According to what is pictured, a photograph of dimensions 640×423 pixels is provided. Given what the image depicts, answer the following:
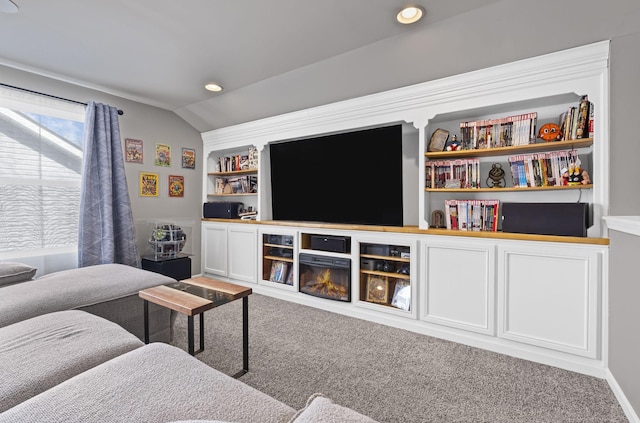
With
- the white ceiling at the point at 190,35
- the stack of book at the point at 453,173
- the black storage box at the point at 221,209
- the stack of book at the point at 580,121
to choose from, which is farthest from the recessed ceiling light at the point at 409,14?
the black storage box at the point at 221,209

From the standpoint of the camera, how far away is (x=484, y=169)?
2719mm

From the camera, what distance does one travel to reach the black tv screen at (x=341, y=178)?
296 cm

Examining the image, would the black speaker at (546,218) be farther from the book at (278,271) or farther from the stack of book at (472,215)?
the book at (278,271)

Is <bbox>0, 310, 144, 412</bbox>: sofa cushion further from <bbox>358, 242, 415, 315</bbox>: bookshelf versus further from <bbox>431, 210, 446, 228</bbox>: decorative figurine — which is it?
<bbox>431, 210, 446, 228</bbox>: decorative figurine

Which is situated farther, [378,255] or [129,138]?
[129,138]

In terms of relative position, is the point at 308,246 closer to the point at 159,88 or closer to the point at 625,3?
the point at 159,88

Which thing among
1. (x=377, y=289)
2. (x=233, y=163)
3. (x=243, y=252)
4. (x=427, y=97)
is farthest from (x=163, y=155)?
(x=427, y=97)

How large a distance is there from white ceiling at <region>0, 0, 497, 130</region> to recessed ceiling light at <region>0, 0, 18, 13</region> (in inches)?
1.9

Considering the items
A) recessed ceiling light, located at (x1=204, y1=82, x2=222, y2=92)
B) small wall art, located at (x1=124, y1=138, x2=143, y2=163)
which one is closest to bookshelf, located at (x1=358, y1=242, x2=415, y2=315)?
recessed ceiling light, located at (x1=204, y1=82, x2=222, y2=92)

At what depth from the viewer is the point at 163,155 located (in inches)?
161

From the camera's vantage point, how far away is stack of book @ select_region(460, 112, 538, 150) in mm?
2371

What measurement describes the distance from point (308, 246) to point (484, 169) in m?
1.92

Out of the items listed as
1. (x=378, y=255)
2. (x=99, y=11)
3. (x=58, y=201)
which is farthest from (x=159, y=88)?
(x=378, y=255)

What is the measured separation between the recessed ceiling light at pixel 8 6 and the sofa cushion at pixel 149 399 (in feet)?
7.99
